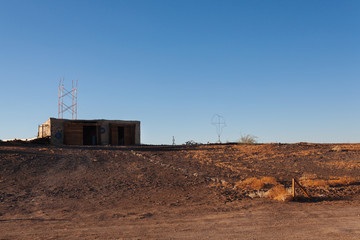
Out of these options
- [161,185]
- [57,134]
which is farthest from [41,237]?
[57,134]

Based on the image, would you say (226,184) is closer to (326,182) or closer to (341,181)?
(326,182)

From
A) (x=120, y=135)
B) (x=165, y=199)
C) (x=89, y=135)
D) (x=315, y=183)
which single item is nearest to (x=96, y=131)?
(x=120, y=135)

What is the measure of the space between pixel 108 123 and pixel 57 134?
5.17 m

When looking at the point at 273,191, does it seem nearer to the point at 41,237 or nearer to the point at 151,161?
the point at 41,237

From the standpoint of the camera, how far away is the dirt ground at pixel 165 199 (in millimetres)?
7418

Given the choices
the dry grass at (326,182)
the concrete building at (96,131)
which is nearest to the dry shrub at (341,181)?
the dry grass at (326,182)

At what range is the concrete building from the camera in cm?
3373

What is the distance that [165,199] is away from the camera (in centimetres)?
1146

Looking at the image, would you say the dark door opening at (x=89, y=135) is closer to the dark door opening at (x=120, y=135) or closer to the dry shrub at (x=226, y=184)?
the dark door opening at (x=120, y=135)

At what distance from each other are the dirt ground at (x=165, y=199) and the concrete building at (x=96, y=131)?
40.4 ft

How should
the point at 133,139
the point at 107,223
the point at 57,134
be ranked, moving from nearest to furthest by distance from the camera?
the point at 107,223 < the point at 57,134 < the point at 133,139

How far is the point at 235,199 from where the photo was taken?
11.2 m

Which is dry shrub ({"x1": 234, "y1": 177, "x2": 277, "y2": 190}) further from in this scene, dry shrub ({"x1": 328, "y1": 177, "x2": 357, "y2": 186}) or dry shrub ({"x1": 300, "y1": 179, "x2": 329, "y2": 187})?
dry shrub ({"x1": 328, "y1": 177, "x2": 357, "y2": 186})

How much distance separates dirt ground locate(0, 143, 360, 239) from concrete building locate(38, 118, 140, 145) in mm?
12309
